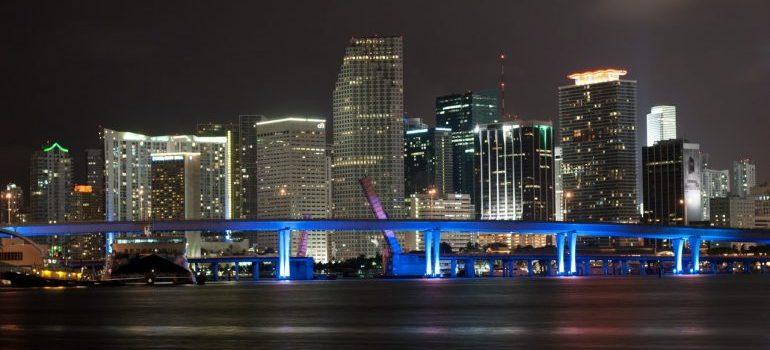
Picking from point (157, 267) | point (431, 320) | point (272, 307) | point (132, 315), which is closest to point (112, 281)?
point (157, 267)

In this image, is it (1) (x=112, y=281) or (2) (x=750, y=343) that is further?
(1) (x=112, y=281)

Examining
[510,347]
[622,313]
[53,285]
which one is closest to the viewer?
[510,347]

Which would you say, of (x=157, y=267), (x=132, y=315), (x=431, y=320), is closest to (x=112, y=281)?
(x=157, y=267)

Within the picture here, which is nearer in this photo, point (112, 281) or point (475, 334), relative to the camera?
point (475, 334)

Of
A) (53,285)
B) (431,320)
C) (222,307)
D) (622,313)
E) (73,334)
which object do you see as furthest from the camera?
(53,285)

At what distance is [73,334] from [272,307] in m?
33.1

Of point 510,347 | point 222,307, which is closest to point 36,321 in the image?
point 222,307

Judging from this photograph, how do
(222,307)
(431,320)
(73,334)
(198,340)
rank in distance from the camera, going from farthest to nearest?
(222,307) < (431,320) < (73,334) < (198,340)

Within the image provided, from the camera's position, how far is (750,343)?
160ft

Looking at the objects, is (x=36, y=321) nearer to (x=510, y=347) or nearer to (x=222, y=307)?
(x=222, y=307)

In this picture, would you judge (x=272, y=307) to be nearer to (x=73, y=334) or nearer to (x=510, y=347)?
(x=73, y=334)

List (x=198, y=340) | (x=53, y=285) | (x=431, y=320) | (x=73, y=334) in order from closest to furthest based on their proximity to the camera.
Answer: (x=198, y=340), (x=73, y=334), (x=431, y=320), (x=53, y=285)

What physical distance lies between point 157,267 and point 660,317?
118 m

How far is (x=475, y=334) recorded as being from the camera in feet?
180
